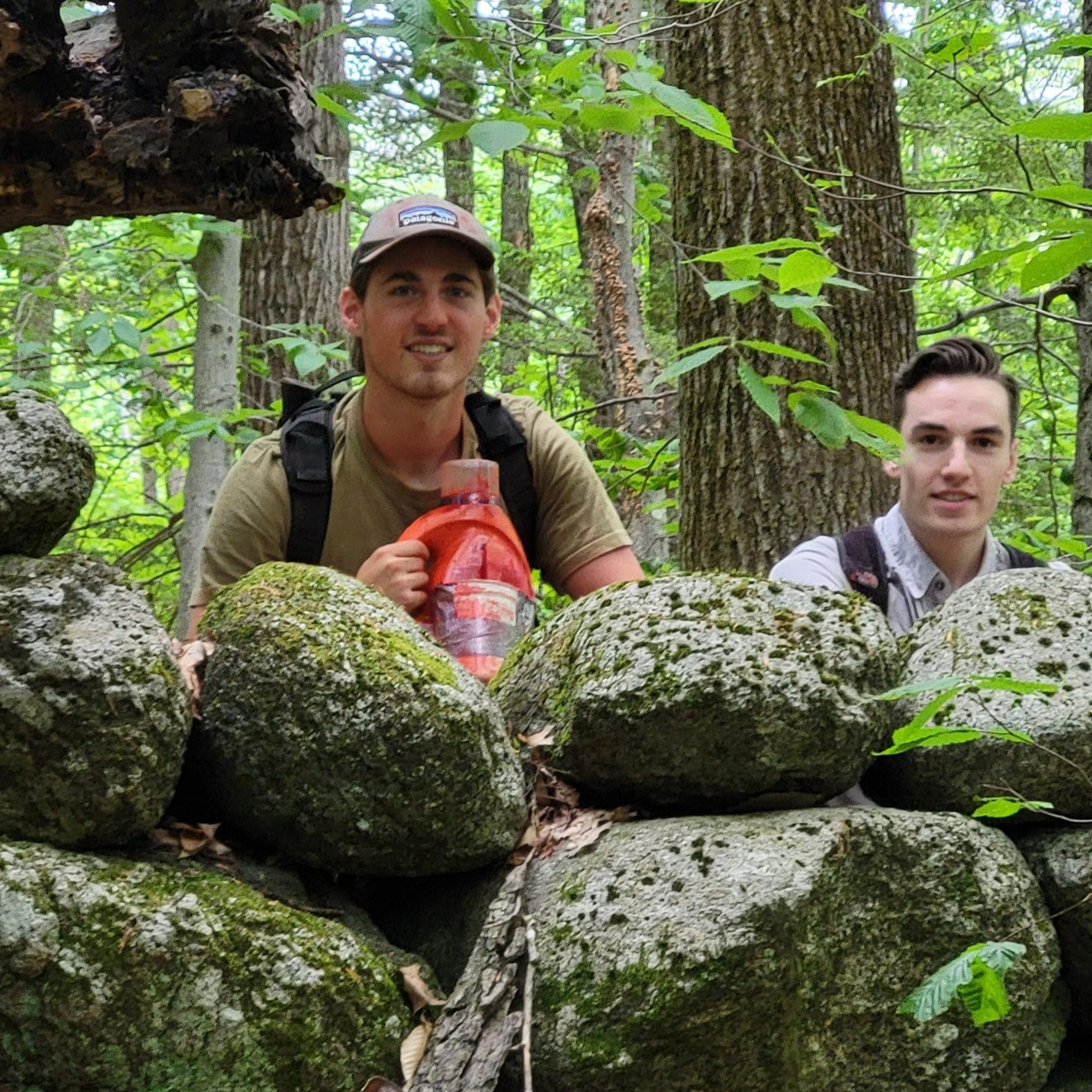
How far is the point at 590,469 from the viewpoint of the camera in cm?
413

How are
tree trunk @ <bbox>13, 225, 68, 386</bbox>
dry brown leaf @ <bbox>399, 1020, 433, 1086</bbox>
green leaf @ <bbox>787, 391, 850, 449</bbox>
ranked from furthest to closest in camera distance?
tree trunk @ <bbox>13, 225, 68, 386</bbox>, green leaf @ <bbox>787, 391, 850, 449</bbox>, dry brown leaf @ <bbox>399, 1020, 433, 1086</bbox>

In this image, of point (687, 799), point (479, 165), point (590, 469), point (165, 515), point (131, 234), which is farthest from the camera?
point (479, 165)

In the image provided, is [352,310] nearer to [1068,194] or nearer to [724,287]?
[724,287]

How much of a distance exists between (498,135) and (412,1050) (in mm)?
2128

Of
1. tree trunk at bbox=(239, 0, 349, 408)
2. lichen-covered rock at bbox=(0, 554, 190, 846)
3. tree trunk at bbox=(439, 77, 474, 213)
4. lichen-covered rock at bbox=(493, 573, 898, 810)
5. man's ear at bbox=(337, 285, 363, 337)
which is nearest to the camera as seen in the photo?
lichen-covered rock at bbox=(0, 554, 190, 846)

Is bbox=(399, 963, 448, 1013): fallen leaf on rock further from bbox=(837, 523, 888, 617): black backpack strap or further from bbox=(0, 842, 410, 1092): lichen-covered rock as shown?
bbox=(837, 523, 888, 617): black backpack strap

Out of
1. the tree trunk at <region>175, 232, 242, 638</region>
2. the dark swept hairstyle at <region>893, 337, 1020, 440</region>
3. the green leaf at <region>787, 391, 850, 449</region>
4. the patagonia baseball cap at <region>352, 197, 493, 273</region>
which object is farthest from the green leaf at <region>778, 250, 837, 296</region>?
the tree trunk at <region>175, 232, 242, 638</region>

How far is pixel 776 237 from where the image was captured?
193 inches

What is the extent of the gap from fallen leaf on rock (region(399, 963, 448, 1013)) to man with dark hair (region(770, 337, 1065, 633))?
191cm

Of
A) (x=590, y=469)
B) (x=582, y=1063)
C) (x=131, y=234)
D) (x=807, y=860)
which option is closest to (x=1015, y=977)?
(x=807, y=860)

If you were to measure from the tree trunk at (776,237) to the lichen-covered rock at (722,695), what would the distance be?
2.06 metres

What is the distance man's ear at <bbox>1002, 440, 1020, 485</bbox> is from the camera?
4.32 m

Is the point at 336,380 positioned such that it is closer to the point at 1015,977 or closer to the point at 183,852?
the point at 183,852

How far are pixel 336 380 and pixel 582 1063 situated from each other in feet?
9.00
